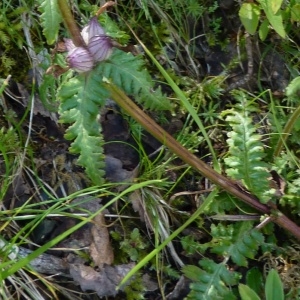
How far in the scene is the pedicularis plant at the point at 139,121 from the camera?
1682 millimetres

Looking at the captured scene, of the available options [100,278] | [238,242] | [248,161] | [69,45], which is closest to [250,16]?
[248,161]

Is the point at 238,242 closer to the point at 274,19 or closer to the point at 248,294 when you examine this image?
the point at 248,294

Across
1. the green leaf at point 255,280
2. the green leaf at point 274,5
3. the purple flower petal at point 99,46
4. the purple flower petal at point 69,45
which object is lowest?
the green leaf at point 255,280

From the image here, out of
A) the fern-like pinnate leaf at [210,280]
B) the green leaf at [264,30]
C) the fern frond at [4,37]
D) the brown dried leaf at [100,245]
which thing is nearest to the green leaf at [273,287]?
the fern-like pinnate leaf at [210,280]

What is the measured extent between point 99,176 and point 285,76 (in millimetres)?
1129

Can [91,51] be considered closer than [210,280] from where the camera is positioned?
Yes

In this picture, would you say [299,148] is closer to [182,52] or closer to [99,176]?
[182,52]

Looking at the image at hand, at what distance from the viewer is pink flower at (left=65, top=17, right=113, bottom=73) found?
5.45 feet

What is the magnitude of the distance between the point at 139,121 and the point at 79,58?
310 mm

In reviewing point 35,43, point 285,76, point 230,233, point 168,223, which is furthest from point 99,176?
point 285,76

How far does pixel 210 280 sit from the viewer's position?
2.08 m

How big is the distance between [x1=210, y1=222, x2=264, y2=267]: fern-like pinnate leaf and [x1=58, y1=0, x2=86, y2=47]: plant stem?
0.96 m

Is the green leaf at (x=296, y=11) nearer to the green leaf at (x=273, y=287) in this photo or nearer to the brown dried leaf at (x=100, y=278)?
the green leaf at (x=273, y=287)

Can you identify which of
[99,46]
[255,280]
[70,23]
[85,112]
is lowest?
[255,280]
